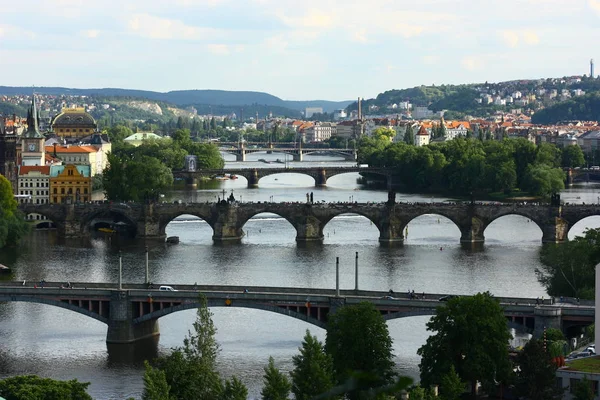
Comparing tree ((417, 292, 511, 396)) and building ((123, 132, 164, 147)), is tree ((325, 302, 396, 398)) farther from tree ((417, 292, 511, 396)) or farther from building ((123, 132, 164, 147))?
building ((123, 132, 164, 147))

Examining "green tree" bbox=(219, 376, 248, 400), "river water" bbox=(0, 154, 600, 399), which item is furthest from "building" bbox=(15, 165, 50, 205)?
"green tree" bbox=(219, 376, 248, 400)

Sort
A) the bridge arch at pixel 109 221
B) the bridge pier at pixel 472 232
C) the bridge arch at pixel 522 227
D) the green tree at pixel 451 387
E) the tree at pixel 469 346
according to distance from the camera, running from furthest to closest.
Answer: the bridge arch at pixel 109 221 → the bridge arch at pixel 522 227 → the bridge pier at pixel 472 232 → the tree at pixel 469 346 → the green tree at pixel 451 387

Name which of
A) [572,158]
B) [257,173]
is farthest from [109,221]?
[572,158]

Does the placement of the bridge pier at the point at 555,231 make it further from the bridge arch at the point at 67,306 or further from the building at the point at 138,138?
the building at the point at 138,138

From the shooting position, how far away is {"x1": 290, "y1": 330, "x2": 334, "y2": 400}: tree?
106 ft

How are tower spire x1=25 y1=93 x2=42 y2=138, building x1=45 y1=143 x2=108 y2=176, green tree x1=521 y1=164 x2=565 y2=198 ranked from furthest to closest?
building x1=45 y1=143 x2=108 y2=176, green tree x1=521 y1=164 x2=565 y2=198, tower spire x1=25 y1=93 x2=42 y2=138

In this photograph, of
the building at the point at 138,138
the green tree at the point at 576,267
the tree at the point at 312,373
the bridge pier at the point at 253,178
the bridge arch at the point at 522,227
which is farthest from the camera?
the building at the point at 138,138

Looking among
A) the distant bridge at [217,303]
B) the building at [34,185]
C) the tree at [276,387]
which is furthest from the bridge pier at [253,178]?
the tree at [276,387]

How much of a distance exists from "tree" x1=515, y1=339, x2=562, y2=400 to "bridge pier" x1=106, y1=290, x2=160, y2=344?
13.8 metres

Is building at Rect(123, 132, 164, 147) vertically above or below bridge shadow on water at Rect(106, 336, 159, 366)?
above

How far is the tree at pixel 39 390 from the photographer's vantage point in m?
32.0

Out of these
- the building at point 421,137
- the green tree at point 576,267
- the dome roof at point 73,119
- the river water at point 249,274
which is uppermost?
the dome roof at point 73,119

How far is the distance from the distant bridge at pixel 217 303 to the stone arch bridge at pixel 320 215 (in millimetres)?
25795

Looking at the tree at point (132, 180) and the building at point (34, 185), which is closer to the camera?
the tree at point (132, 180)
